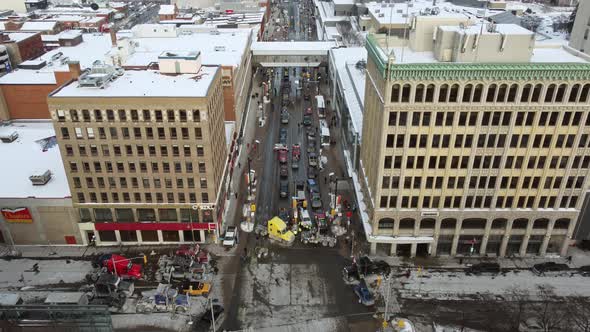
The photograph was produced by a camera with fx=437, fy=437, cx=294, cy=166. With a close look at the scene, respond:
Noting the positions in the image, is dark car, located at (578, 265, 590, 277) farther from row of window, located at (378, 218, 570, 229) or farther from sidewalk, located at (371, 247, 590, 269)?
row of window, located at (378, 218, 570, 229)

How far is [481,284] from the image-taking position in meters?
66.9

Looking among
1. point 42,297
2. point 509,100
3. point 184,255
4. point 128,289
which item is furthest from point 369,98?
point 42,297

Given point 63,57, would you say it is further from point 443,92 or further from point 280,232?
point 443,92

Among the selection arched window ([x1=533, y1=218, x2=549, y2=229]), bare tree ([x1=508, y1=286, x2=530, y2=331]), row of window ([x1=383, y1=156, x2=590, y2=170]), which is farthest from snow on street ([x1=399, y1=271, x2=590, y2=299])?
row of window ([x1=383, y1=156, x2=590, y2=170])

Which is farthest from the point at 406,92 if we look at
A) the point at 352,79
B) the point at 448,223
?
the point at 352,79

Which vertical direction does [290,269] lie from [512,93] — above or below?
below

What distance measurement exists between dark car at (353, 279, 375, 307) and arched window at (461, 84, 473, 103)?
30175 millimetres

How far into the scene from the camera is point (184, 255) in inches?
2847

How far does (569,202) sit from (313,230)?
4148 centimetres

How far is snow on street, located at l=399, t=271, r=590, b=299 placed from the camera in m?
65.4

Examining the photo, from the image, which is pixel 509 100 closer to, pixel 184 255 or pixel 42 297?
pixel 184 255

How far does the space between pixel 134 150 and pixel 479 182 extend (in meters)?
53.3

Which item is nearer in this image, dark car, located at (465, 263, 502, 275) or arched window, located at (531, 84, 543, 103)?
arched window, located at (531, 84, 543, 103)

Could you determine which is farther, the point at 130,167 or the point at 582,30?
the point at 582,30
